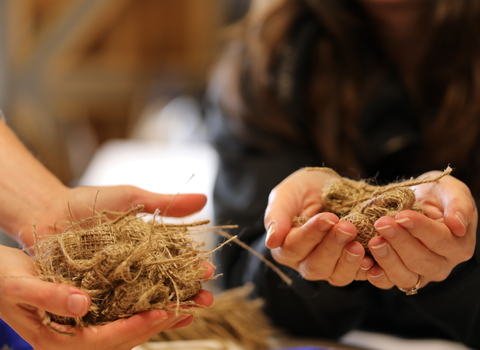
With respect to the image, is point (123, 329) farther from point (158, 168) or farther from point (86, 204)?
point (158, 168)

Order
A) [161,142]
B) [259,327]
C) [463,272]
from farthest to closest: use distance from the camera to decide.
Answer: [161,142] → [259,327] → [463,272]

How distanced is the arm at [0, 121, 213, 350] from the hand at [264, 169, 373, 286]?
0.33 feet

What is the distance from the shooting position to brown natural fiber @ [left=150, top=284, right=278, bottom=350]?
2.92 feet

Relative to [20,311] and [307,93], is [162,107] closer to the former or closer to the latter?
[307,93]

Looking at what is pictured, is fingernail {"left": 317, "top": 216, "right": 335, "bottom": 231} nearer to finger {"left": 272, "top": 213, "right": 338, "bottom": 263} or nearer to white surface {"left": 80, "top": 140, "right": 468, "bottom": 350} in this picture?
finger {"left": 272, "top": 213, "right": 338, "bottom": 263}

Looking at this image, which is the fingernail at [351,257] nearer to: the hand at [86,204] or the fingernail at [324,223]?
the fingernail at [324,223]

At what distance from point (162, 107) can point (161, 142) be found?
46 centimetres

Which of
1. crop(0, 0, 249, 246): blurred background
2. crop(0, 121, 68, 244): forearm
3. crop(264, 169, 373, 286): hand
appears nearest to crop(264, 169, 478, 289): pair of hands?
crop(264, 169, 373, 286): hand

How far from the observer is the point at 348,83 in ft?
3.68

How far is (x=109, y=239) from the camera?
60 centimetres

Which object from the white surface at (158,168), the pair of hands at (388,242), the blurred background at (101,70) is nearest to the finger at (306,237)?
the pair of hands at (388,242)

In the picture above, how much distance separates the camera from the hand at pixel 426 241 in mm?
518

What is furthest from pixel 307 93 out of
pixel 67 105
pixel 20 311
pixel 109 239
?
pixel 67 105

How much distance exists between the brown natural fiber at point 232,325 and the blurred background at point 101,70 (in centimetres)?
171
